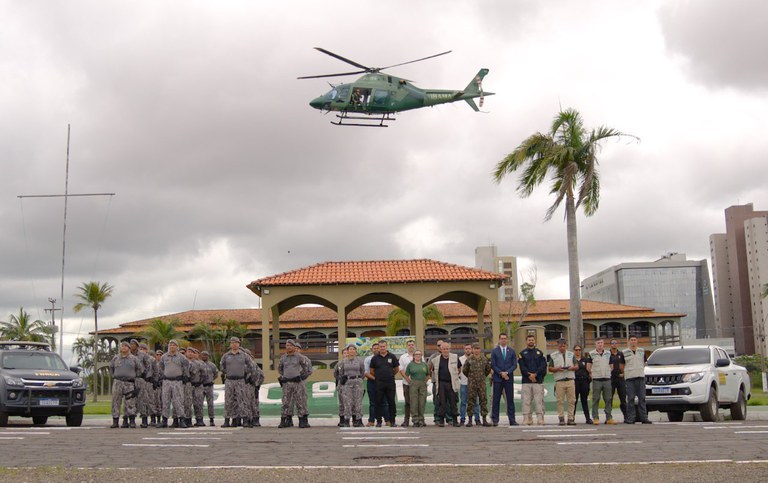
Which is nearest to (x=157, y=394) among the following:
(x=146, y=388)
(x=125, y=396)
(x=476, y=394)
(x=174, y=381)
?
(x=146, y=388)

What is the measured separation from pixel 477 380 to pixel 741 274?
144256mm

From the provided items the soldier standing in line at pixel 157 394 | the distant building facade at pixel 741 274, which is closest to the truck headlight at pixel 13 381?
the soldier standing in line at pixel 157 394

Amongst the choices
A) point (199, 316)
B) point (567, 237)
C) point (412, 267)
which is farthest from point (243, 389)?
point (199, 316)

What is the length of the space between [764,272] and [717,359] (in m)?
130

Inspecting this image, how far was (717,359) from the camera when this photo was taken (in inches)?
755

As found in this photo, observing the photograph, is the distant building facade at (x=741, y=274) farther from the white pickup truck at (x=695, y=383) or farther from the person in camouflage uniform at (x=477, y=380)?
the person in camouflage uniform at (x=477, y=380)

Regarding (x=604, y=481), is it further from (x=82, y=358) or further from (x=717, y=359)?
(x=82, y=358)

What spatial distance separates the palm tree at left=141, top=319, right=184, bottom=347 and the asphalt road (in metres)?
44.7

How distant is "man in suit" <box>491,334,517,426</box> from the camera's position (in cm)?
1806

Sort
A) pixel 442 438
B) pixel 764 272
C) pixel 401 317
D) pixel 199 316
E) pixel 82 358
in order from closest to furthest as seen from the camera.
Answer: pixel 442 438 → pixel 401 317 → pixel 199 316 → pixel 82 358 → pixel 764 272

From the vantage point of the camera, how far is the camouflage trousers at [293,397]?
18125mm

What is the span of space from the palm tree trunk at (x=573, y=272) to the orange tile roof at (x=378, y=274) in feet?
22.7

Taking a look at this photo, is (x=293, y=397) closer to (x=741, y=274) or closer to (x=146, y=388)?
(x=146, y=388)

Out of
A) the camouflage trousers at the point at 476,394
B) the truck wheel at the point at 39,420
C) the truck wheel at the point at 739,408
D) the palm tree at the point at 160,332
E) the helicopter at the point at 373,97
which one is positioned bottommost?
the truck wheel at the point at 739,408
